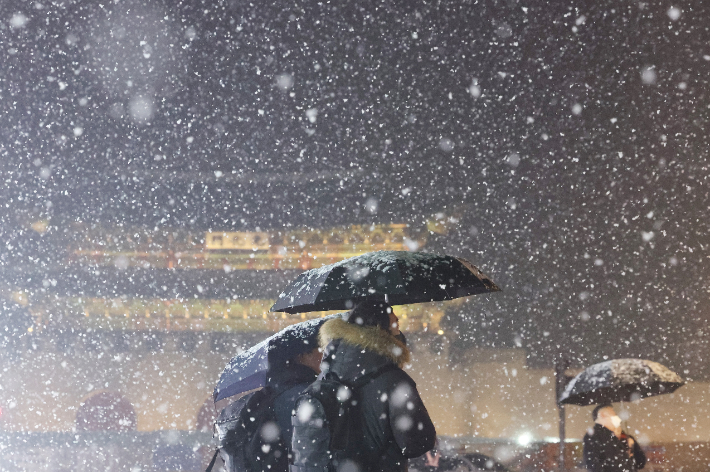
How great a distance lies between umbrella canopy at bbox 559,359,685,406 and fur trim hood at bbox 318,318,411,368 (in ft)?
14.9

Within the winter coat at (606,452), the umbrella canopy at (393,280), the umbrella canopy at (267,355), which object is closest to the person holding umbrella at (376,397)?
the umbrella canopy at (393,280)

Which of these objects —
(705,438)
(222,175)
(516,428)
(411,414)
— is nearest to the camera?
(411,414)

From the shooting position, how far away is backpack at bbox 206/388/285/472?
3.04 metres

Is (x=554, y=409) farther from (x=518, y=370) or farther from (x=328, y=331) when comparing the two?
(x=328, y=331)

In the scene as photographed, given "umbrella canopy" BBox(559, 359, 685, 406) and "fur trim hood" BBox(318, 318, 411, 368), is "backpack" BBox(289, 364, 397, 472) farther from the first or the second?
"umbrella canopy" BBox(559, 359, 685, 406)

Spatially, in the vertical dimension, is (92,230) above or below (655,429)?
above

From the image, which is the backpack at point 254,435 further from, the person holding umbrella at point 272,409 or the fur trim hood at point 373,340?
the fur trim hood at point 373,340

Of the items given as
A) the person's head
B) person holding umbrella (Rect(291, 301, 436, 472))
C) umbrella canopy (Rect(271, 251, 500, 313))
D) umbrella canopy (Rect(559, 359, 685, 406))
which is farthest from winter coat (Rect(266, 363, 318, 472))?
umbrella canopy (Rect(559, 359, 685, 406))

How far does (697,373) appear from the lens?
1783 centimetres

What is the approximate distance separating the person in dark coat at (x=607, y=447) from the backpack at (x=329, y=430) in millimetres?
3320

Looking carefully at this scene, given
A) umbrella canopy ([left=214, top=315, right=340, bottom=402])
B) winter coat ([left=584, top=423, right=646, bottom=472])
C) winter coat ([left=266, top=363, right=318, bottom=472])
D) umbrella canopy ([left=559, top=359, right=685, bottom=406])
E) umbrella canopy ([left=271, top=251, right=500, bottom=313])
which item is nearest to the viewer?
umbrella canopy ([left=271, top=251, right=500, bottom=313])

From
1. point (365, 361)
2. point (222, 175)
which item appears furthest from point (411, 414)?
point (222, 175)

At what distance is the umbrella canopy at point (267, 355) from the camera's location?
3.16m

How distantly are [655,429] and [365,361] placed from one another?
745 inches
